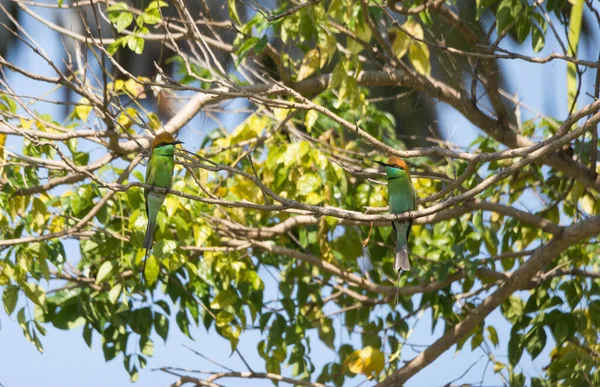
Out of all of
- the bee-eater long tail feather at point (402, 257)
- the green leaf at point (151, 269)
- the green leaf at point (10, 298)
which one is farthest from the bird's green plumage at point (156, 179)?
the bee-eater long tail feather at point (402, 257)

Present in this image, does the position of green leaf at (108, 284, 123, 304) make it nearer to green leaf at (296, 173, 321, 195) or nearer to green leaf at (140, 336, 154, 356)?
green leaf at (140, 336, 154, 356)

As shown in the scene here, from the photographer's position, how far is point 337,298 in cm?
514

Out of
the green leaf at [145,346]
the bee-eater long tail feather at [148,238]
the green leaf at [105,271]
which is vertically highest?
the green leaf at [105,271]

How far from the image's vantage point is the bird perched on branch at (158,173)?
3.53 meters

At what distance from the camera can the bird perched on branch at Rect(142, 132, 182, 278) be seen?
11.6 ft

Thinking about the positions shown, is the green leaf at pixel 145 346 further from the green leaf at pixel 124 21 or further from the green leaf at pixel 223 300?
the green leaf at pixel 124 21

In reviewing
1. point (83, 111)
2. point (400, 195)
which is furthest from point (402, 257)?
point (83, 111)

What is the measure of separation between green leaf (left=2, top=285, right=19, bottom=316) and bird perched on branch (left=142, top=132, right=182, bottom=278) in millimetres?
597

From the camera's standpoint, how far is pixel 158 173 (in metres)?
3.62

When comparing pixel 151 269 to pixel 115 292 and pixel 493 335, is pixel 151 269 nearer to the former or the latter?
pixel 115 292

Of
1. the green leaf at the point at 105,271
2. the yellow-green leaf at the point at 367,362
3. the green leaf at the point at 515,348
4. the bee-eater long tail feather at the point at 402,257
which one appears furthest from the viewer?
the yellow-green leaf at the point at 367,362

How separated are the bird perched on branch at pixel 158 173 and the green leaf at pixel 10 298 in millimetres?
597

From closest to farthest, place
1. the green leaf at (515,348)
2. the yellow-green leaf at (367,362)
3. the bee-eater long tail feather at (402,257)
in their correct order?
the bee-eater long tail feather at (402,257), the green leaf at (515,348), the yellow-green leaf at (367,362)

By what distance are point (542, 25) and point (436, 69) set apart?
693mm
